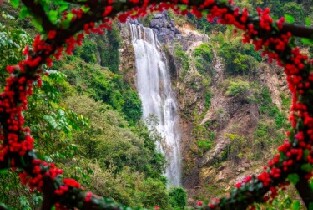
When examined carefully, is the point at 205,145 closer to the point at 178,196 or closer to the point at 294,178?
the point at 178,196

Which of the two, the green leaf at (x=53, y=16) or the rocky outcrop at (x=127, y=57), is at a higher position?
the green leaf at (x=53, y=16)

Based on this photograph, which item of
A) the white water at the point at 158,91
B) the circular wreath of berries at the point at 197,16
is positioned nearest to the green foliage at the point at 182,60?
the white water at the point at 158,91

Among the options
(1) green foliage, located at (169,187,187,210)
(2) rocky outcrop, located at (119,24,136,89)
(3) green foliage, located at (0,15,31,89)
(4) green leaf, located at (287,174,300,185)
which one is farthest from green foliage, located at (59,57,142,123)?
(4) green leaf, located at (287,174,300,185)

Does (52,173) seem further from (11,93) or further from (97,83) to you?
(97,83)

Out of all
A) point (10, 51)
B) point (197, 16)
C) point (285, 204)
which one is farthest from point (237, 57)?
point (197, 16)

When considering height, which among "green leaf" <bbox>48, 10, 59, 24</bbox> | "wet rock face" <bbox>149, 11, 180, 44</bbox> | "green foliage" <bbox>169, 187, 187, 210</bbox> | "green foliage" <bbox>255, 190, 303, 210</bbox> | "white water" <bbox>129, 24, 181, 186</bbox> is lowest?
"green foliage" <bbox>169, 187, 187, 210</bbox>

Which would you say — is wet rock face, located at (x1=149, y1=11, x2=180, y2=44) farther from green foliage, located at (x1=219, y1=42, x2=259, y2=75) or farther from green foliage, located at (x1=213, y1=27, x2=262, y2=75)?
green foliage, located at (x1=219, y1=42, x2=259, y2=75)

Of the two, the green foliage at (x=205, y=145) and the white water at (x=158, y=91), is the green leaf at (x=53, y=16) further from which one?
the green foliage at (x=205, y=145)
